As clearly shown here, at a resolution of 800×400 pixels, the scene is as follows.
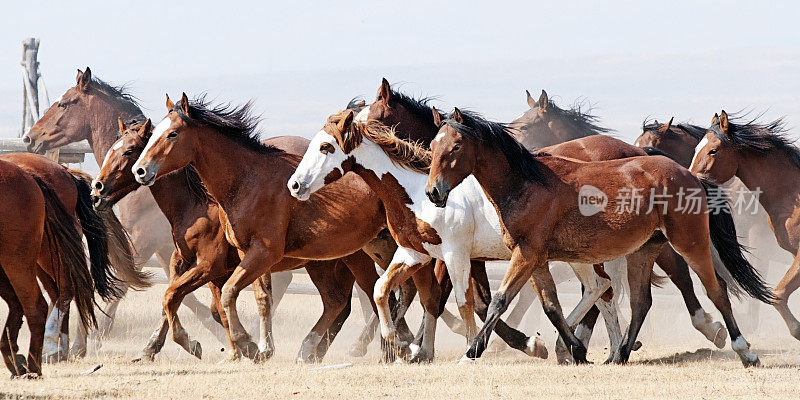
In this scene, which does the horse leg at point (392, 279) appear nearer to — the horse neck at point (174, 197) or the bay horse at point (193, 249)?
the bay horse at point (193, 249)

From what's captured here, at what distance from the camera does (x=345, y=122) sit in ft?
26.3

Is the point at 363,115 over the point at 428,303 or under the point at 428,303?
over

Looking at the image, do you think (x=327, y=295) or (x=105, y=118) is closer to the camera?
(x=327, y=295)

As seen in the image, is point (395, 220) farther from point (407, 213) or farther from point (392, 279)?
point (392, 279)

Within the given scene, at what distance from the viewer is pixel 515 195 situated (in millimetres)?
7809

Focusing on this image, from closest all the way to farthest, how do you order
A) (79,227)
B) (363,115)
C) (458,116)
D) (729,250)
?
1. (458,116)
2. (729,250)
3. (363,115)
4. (79,227)

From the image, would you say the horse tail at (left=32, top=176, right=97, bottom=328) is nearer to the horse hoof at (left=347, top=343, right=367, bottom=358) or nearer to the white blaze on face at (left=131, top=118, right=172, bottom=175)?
the white blaze on face at (left=131, top=118, right=172, bottom=175)

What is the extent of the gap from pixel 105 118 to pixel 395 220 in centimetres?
419

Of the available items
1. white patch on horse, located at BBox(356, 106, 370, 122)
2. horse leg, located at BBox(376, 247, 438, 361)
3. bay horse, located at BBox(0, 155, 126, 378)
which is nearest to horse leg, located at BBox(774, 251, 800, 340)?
horse leg, located at BBox(376, 247, 438, 361)

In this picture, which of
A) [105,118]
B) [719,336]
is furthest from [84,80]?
[719,336]

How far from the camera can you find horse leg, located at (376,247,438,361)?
8086mm

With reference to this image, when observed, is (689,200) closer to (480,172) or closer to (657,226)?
(657,226)

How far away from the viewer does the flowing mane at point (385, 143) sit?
805cm

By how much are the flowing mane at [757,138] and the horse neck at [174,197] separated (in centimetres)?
482
